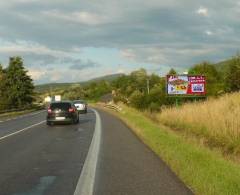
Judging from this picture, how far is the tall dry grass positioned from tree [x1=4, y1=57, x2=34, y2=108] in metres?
58.6

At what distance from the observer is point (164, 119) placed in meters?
35.6

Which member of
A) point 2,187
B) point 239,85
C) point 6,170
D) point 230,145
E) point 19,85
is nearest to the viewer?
point 2,187

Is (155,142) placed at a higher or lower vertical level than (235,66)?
lower

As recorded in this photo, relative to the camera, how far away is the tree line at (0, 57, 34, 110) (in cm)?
8888

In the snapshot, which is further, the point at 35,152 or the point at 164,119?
the point at 164,119

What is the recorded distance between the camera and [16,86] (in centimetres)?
8950

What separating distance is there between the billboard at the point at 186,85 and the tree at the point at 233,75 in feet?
9.43

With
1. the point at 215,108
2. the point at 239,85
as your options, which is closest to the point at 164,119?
the point at 215,108

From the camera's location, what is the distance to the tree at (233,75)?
5044 cm

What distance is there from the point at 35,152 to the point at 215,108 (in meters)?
11.5

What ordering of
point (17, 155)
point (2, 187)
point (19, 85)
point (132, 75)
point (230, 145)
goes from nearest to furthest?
point (2, 187) < point (17, 155) < point (230, 145) < point (19, 85) < point (132, 75)

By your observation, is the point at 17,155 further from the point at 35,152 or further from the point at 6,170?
the point at 6,170

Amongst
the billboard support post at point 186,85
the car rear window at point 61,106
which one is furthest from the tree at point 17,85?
the car rear window at point 61,106

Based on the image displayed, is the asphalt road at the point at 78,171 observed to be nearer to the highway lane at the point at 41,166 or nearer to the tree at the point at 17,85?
the highway lane at the point at 41,166
